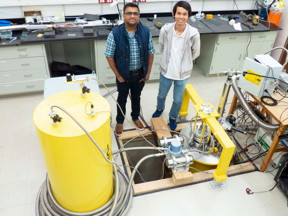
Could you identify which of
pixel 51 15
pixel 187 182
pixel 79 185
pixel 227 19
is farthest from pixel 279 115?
pixel 51 15

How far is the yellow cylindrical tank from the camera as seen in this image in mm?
1555

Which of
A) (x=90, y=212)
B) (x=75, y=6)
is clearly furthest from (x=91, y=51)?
(x=90, y=212)

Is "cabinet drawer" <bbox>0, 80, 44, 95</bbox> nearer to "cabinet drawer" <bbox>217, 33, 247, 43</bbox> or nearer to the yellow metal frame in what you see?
the yellow metal frame

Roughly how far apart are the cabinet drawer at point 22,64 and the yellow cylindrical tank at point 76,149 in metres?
1.81

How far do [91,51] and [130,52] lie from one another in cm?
171

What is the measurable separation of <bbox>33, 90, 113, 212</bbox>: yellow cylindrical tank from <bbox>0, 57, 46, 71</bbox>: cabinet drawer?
1.81 m

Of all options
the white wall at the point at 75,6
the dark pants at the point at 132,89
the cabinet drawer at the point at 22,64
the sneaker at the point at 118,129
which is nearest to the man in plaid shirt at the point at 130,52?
the dark pants at the point at 132,89

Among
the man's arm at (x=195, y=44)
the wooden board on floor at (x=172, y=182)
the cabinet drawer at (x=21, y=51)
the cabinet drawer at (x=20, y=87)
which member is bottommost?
the wooden board on floor at (x=172, y=182)

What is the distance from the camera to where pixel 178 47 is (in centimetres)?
252

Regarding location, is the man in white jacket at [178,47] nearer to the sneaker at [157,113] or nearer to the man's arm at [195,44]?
the man's arm at [195,44]

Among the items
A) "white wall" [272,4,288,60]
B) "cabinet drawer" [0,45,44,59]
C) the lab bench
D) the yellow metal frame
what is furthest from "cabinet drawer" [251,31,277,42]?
"cabinet drawer" [0,45,44,59]

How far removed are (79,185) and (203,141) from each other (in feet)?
4.34

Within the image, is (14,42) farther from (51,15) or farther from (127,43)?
(127,43)

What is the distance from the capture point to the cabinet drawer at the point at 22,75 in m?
3.36
